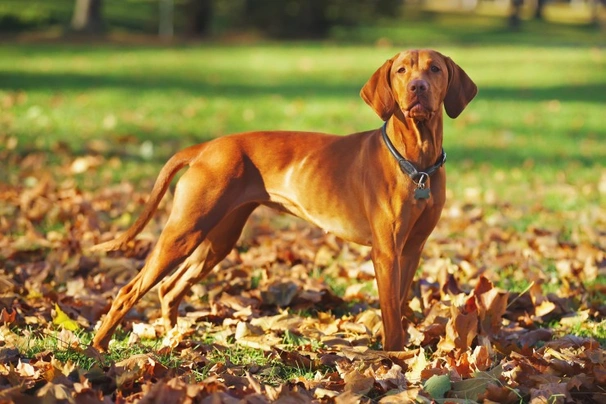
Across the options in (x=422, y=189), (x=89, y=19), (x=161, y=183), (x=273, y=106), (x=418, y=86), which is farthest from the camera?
(x=89, y=19)

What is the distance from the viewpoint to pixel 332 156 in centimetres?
499

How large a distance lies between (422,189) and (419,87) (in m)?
0.53

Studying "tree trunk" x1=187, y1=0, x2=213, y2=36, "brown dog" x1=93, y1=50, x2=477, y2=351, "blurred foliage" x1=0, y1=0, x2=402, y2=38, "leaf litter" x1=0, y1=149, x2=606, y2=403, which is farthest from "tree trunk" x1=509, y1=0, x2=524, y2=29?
"brown dog" x1=93, y1=50, x2=477, y2=351

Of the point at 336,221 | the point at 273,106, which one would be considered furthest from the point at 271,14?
the point at 336,221

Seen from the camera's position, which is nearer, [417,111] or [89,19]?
[417,111]

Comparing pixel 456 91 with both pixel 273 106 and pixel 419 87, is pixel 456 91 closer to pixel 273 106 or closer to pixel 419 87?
pixel 419 87

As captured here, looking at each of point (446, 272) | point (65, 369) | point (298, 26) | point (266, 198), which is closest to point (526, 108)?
point (446, 272)

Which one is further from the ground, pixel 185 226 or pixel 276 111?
pixel 185 226

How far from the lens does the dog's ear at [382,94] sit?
15.2 feet

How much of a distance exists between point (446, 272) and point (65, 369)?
268cm

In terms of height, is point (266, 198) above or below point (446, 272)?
above

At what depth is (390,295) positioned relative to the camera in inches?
184

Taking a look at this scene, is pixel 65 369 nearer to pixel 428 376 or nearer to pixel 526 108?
pixel 428 376

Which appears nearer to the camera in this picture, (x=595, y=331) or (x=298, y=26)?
(x=595, y=331)
